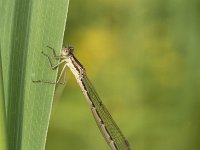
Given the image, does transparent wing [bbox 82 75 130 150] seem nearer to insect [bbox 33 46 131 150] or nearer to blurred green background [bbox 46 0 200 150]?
insect [bbox 33 46 131 150]

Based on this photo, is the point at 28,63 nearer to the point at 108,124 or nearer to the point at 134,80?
the point at 108,124

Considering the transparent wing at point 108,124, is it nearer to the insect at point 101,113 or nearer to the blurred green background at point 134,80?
the insect at point 101,113

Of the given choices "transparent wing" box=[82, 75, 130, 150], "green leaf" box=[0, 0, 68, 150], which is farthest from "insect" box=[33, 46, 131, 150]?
"green leaf" box=[0, 0, 68, 150]

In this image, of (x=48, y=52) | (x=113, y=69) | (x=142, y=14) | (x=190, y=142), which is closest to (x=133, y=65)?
(x=113, y=69)

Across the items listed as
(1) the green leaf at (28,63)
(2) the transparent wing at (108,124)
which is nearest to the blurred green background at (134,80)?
(2) the transparent wing at (108,124)

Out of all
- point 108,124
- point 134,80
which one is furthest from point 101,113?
point 134,80

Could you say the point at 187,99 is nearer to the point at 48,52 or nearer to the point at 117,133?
the point at 117,133
